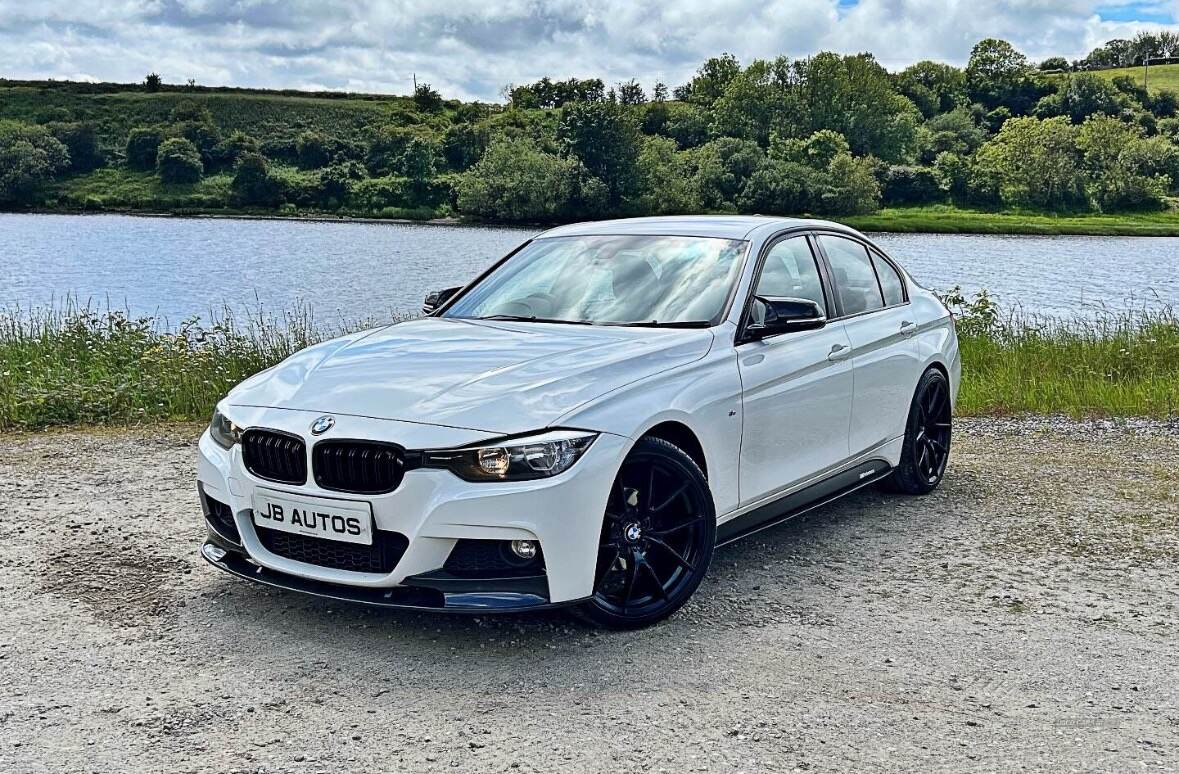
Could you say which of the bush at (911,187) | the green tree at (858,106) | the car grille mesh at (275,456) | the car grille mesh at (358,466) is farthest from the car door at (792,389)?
the green tree at (858,106)

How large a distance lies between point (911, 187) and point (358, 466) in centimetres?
8830

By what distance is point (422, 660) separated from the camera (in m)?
4.24

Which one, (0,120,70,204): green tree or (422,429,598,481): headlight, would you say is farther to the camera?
(0,120,70,204): green tree

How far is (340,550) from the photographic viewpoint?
14.1 ft

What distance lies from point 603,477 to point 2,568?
313 cm

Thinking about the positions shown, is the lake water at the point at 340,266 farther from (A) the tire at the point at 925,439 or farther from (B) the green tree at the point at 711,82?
(B) the green tree at the point at 711,82

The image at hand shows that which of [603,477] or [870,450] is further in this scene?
[870,450]

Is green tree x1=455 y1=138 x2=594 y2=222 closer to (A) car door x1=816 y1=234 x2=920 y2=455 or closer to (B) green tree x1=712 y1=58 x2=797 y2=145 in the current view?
(B) green tree x1=712 y1=58 x2=797 y2=145

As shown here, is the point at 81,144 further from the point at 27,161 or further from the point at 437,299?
the point at 437,299

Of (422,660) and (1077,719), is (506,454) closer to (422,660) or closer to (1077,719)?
(422,660)

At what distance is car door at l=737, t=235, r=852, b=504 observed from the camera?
17.0 feet

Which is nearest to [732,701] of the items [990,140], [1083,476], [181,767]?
[181,767]

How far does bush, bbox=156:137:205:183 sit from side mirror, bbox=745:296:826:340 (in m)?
90.5

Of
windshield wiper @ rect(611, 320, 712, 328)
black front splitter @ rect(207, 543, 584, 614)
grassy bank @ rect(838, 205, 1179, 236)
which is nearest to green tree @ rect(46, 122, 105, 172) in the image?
grassy bank @ rect(838, 205, 1179, 236)
